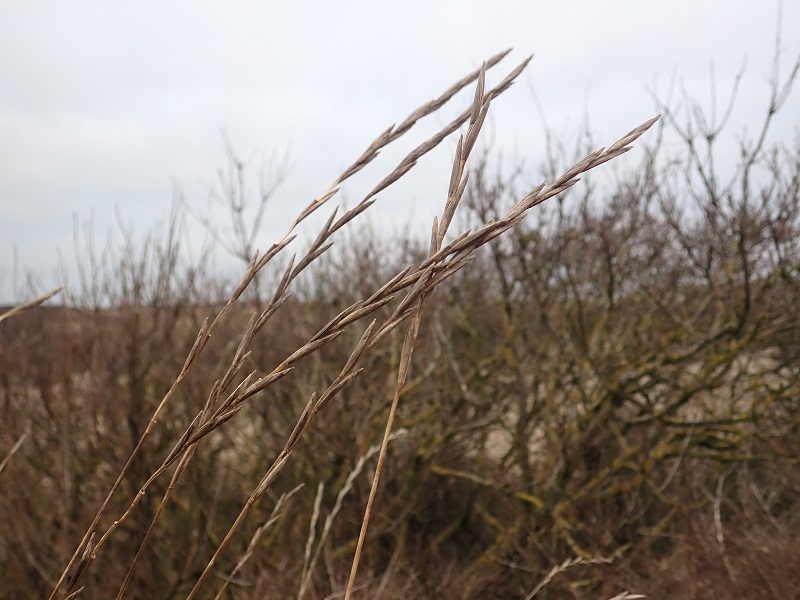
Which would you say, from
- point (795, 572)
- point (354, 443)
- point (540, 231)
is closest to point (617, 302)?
point (540, 231)

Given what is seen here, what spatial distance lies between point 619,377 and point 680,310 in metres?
1.18

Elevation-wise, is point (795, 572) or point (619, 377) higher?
point (619, 377)

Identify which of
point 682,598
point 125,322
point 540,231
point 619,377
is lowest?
point 682,598

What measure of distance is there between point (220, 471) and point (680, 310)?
5509 millimetres

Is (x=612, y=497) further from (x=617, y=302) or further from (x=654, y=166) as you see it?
(x=654, y=166)

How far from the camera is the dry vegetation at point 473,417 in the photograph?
6117 millimetres

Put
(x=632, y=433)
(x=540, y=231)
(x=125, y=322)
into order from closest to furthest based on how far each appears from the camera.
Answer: (x=125, y=322), (x=540, y=231), (x=632, y=433)

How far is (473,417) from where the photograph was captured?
841 cm

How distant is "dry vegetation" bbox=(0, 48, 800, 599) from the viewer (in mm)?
6117

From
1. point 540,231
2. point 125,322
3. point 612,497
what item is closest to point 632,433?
point 612,497

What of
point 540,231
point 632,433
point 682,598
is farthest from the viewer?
point 632,433

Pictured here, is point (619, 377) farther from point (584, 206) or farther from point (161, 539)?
point (161, 539)

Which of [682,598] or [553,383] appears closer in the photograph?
[682,598]

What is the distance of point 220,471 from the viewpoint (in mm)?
8016
